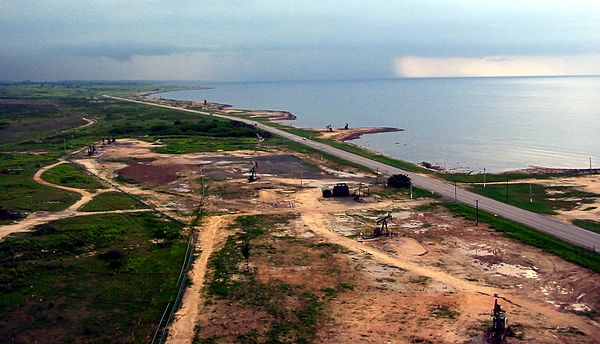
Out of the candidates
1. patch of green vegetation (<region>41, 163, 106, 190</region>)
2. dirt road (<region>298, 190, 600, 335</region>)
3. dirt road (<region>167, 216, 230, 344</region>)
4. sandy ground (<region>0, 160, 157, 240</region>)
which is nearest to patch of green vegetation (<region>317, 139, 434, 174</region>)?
dirt road (<region>298, 190, 600, 335</region>)

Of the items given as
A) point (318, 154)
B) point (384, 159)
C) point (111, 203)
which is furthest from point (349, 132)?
point (111, 203)

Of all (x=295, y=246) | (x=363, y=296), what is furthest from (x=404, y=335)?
(x=295, y=246)

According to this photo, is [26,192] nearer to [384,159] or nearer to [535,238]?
[535,238]

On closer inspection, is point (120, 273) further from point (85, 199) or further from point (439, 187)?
point (439, 187)

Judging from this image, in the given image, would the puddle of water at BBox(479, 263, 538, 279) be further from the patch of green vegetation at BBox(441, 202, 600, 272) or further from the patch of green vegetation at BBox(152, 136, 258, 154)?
the patch of green vegetation at BBox(152, 136, 258, 154)

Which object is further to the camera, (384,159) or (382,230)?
(384,159)

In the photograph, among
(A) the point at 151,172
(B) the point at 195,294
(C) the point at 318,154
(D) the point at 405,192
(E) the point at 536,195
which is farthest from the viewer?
(C) the point at 318,154
